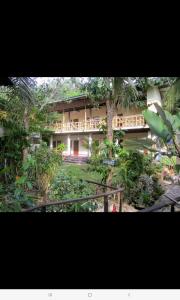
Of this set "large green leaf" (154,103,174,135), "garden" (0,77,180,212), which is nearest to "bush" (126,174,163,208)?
"garden" (0,77,180,212)

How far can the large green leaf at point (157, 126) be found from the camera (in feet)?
7.84

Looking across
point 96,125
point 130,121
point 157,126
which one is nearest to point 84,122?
point 96,125

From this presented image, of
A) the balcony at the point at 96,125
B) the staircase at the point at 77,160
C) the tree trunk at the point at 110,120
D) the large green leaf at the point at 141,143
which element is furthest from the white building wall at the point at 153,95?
the large green leaf at the point at 141,143

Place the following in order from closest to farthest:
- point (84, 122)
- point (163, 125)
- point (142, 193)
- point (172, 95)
→ point (163, 125) → point (172, 95) → point (142, 193) → point (84, 122)

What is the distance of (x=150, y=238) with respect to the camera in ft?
5.92

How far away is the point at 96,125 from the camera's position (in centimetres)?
534

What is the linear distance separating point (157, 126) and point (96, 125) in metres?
2.96

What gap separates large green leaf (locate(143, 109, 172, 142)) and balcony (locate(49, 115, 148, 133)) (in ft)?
6.94

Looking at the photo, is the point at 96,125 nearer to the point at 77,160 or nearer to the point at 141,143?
the point at 77,160

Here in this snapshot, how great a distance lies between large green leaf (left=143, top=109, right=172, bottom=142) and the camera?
239 cm

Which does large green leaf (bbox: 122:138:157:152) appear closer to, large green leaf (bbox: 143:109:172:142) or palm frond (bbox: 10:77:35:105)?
large green leaf (bbox: 143:109:172:142)

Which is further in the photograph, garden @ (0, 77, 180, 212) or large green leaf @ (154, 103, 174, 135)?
garden @ (0, 77, 180, 212)
